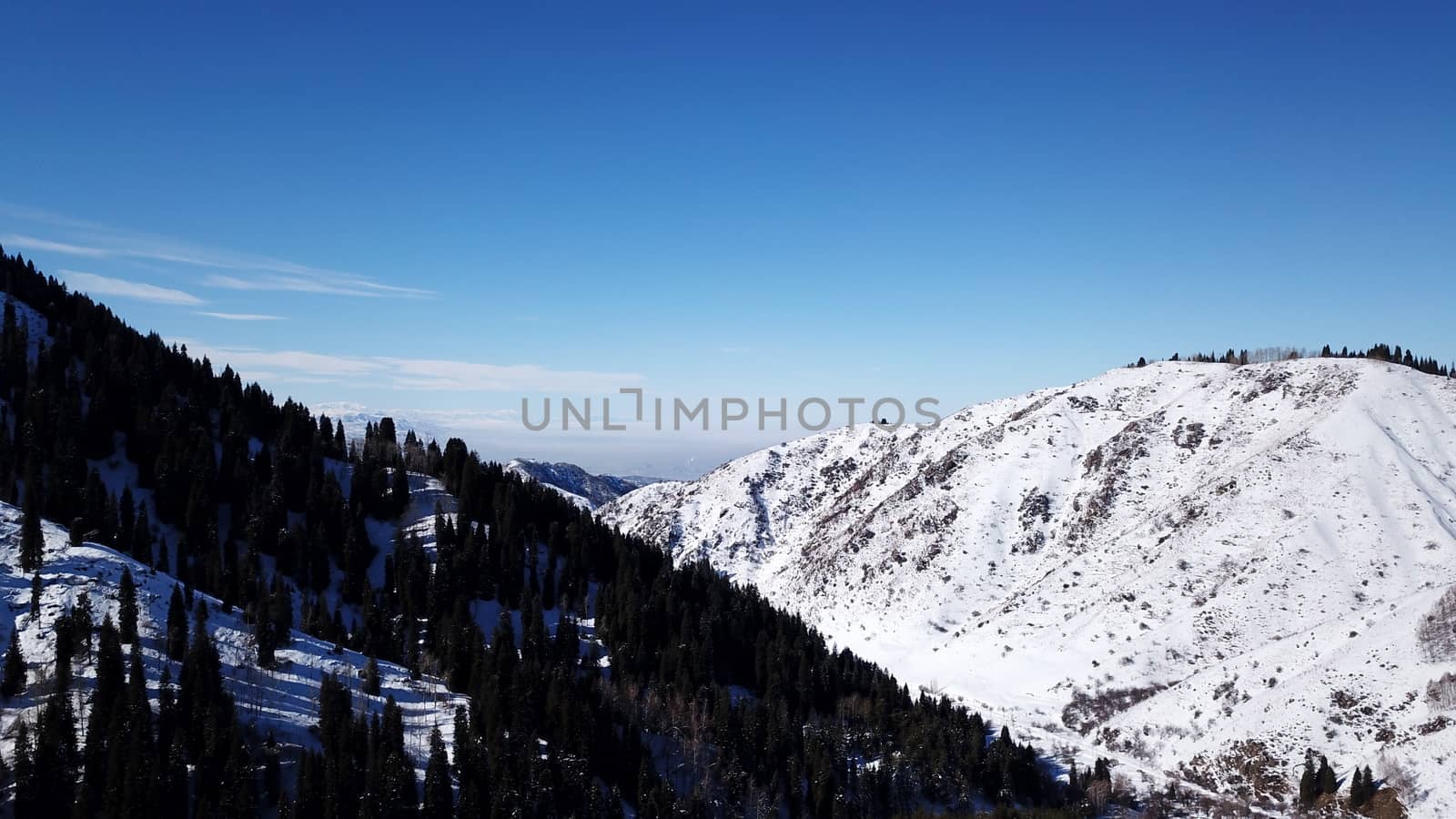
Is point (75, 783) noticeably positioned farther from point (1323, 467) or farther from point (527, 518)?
point (1323, 467)

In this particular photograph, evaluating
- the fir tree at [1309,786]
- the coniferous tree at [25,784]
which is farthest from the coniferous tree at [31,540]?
the fir tree at [1309,786]

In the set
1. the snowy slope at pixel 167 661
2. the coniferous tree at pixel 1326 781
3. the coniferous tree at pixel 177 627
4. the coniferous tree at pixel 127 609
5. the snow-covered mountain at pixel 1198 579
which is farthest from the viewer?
the snow-covered mountain at pixel 1198 579

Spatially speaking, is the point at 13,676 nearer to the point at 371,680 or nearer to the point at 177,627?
the point at 177,627

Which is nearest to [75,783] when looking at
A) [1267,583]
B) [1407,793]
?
[1407,793]

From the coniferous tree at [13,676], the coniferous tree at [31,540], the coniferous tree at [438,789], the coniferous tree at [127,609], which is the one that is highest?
the coniferous tree at [31,540]

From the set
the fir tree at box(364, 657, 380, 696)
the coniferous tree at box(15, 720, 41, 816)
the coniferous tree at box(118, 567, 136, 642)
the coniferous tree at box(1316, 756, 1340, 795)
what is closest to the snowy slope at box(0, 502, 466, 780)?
the fir tree at box(364, 657, 380, 696)

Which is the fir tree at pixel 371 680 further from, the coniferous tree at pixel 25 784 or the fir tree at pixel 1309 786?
the fir tree at pixel 1309 786
